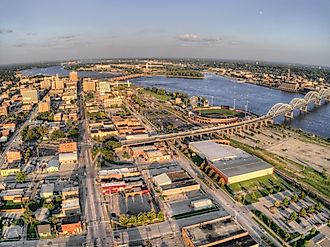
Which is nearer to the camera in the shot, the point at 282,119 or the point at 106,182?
the point at 106,182

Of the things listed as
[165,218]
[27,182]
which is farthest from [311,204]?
[27,182]

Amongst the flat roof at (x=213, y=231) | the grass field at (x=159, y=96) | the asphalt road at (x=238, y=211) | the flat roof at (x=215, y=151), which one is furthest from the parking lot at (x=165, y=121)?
the flat roof at (x=213, y=231)

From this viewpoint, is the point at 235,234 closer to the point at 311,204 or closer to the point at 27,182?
the point at 311,204

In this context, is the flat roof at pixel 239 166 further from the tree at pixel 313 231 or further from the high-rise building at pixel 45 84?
the high-rise building at pixel 45 84

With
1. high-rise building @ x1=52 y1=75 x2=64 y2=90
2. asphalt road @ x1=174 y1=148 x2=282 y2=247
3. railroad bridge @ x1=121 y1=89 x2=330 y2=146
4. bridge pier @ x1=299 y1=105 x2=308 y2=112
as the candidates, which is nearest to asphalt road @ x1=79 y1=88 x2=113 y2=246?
railroad bridge @ x1=121 y1=89 x2=330 y2=146

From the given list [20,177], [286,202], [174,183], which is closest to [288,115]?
[286,202]

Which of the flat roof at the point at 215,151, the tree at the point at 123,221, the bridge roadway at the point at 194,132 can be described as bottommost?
the tree at the point at 123,221
